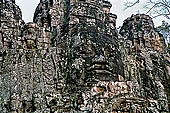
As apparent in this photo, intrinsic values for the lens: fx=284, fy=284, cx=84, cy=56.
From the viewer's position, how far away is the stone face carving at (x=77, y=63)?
29.7ft

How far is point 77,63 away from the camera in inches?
387

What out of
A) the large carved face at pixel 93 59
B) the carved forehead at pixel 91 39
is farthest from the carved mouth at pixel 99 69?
the carved forehead at pixel 91 39

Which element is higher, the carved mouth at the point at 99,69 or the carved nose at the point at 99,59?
the carved nose at the point at 99,59

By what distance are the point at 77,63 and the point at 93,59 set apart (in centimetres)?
57

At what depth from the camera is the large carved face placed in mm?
9586

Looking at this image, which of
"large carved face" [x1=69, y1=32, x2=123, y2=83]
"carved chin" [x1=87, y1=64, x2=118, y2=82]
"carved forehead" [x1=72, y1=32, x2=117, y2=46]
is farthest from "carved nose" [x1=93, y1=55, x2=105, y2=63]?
"carved forehead" [x1=72, y1=32, x2=117, y2=46]

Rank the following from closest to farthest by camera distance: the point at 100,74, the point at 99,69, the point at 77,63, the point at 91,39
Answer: the point at 100,74 < the point at 99,69 < the point at 77,63 < the point at 91,39

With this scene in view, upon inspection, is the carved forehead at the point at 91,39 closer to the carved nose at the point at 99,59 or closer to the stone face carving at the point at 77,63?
the stone face carving at the point at 77,63

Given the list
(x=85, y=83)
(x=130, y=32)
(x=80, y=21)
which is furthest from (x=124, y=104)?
(x=130, y=32)

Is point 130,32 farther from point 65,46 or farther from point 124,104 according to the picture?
point 124,104

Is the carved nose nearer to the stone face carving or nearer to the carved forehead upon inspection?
the stone face carving

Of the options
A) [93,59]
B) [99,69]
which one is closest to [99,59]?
[93,59]

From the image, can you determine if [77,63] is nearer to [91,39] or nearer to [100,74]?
[100,74]

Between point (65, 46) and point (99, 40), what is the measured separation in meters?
1.28
